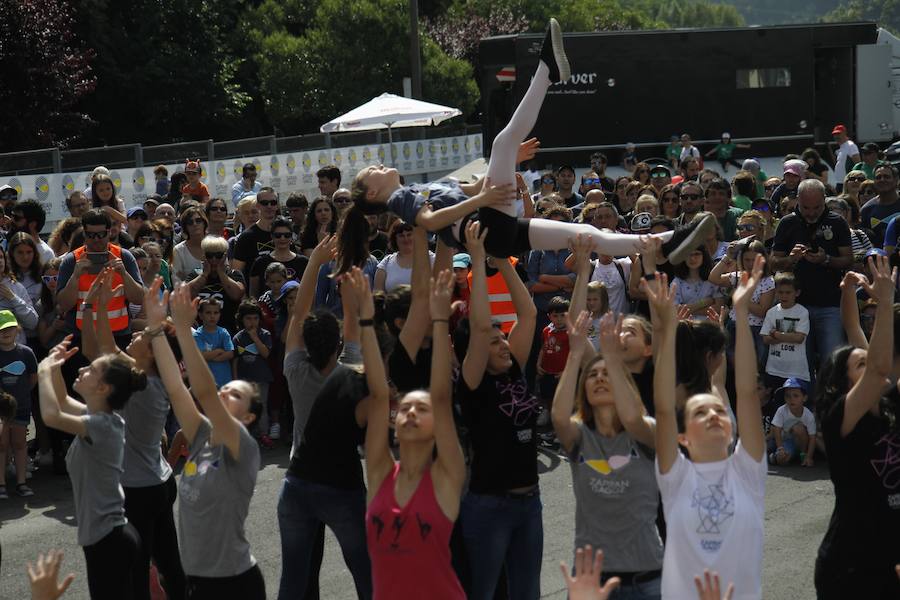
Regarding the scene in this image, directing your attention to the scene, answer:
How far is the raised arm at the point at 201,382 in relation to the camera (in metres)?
5.20

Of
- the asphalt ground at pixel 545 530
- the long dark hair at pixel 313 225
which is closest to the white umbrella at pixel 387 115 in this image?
the long dark hair at pixel 313 225

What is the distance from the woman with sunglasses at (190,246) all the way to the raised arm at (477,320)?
601 cm

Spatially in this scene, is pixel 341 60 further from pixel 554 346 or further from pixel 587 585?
pixel 587 585

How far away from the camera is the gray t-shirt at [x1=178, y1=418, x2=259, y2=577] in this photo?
526cm

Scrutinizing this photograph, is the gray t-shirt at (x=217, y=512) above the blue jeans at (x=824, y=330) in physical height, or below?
above

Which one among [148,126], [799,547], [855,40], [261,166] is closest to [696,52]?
[855,40]

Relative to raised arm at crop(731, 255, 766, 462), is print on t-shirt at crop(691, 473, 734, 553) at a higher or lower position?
lower

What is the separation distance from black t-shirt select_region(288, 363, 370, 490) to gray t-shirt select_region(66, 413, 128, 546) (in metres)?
0.80

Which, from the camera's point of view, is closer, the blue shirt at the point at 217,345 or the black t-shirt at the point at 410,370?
the black t-shirt at the point at 410,370

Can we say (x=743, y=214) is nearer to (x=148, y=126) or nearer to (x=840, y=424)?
(x=840, y=424)

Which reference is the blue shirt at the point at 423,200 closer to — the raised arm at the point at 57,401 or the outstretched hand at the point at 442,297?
the outstretched hand at the point at 442,297

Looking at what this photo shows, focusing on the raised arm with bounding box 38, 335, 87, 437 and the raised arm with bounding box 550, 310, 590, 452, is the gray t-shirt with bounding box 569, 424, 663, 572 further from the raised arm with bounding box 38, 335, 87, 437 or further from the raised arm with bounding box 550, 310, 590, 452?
the raised arm with bounding box 38, 335, 87, 437

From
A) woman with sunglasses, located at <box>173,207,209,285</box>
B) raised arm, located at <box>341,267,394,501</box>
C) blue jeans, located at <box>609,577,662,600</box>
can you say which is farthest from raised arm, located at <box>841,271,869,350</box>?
woman with sunglasses, located at <box>173,207,209,285</box>

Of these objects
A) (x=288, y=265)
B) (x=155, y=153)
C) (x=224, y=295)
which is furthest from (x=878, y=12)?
(x=224, y=295)
